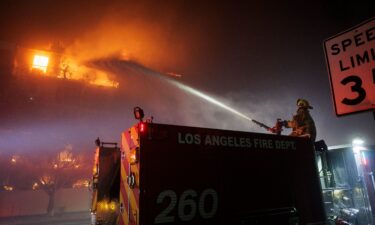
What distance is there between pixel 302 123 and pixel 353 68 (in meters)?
4.30

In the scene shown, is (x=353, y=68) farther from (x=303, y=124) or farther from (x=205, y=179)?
(x=303, y=124)

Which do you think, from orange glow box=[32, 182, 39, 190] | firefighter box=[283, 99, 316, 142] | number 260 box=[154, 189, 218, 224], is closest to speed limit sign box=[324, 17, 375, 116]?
number 260 box=[154, 189, 218, 224]

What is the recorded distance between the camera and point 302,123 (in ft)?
25.5

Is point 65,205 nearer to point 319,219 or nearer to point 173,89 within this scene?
point 173,89

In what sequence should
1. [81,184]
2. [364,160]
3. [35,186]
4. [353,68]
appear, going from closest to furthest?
1. [353,68]
2. [364,160]
3. [35,186]
4. [81,184]

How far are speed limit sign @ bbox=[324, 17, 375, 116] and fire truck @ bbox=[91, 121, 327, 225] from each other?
231 centimetres

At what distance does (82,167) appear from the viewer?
39.1 meters

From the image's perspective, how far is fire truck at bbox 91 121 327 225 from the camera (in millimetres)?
4730

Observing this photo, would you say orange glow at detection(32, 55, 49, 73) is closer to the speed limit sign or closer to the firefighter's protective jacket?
the firefighter's protective jacket

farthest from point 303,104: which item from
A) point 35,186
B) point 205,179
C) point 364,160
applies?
point 35,186

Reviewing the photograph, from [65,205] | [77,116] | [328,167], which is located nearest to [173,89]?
[77,116]

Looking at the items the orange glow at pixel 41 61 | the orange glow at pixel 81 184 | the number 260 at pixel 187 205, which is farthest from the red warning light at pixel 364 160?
the orange glow at pixel 81 184

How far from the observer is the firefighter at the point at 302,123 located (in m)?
7.55

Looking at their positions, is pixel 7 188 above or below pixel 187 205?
above
